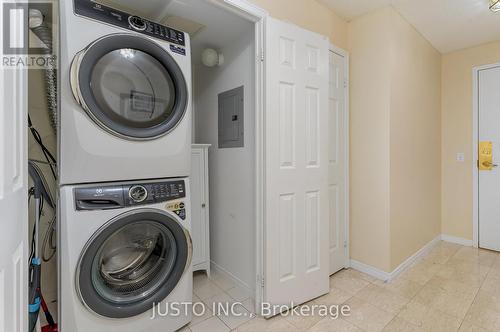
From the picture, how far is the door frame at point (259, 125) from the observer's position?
1.63 m

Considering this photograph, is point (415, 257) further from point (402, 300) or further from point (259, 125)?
point (259, 125)

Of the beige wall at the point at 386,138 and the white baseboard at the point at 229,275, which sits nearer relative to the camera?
the white baseboard at the point at 229,275

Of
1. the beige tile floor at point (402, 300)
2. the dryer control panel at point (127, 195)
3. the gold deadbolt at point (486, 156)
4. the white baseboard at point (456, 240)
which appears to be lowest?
the beige tile floor at point (402, 300)

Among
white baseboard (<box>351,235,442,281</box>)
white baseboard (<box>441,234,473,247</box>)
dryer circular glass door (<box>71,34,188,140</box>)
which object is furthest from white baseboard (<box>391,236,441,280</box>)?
dryer circular glass door (<box>71,34,188,140</box>)

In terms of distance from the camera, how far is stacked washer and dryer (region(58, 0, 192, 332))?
1.16 m

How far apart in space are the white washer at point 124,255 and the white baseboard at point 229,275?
584mm

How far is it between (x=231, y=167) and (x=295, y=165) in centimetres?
65

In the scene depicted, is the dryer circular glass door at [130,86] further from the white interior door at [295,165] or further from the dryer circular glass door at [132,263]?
the white interior door at [295,165]

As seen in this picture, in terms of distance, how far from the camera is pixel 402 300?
187 cm

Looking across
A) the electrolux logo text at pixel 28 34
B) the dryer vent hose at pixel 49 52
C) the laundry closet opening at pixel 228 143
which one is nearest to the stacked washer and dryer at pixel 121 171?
the electrolux logo text at pixel 28 34

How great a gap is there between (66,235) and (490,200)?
13.5ft

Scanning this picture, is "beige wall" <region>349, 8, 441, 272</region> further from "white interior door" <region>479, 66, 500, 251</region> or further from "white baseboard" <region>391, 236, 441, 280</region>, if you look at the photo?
"white interior door" <region>479, 66, 500, 251</region>

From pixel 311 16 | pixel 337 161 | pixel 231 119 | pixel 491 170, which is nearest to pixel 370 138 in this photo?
pixel 337 161

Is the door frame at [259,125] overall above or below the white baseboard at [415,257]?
above
